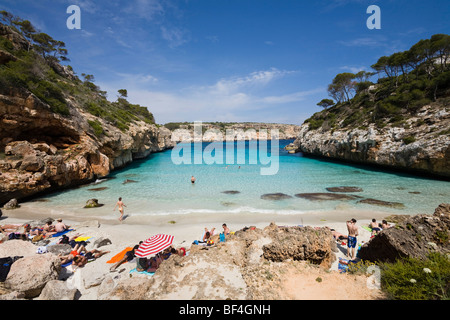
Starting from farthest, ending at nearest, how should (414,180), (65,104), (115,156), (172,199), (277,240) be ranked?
(115,156), (414,180), (65,104), (172,199), (277,240)

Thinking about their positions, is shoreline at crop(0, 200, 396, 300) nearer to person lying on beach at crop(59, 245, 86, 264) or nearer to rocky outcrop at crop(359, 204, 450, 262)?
person lying on beach at crop(59, 245, 86, 264)

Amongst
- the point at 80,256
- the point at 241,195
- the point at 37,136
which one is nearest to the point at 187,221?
the point at 80,256

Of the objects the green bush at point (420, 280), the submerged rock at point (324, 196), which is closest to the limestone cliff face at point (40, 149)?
the green bush at point (420, 280)

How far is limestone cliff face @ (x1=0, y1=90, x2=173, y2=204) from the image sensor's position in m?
12.9

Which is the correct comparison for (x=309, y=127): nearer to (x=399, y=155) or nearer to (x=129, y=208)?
(x=399, y=155)

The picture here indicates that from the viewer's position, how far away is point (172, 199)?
14.5 metres

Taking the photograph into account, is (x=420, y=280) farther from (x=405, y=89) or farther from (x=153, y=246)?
(x=405, y=89)

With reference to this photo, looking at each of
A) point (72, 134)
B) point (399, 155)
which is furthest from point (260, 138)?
point (72, 134)

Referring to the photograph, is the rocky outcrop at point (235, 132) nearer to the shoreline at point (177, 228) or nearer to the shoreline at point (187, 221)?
the shoreline at point (187, 221)

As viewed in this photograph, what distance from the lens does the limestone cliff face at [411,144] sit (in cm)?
1797

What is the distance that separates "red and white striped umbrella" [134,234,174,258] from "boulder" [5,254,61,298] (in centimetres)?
207

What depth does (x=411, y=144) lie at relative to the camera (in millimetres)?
20016

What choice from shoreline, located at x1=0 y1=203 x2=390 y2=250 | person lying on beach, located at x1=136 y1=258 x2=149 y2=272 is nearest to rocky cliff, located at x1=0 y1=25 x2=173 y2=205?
shoreline, located at x1=0 y1=203 x2=390 y2=250
